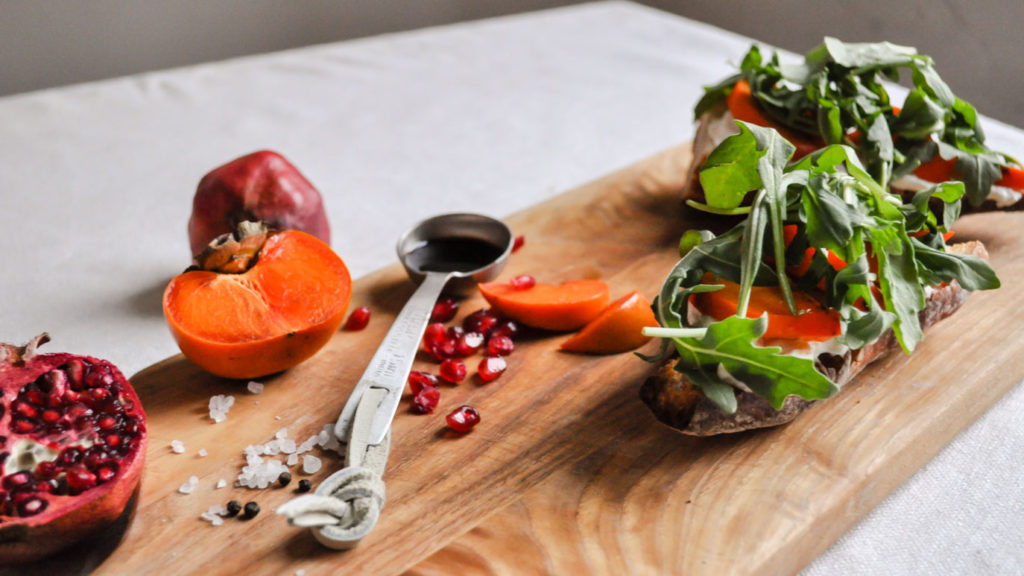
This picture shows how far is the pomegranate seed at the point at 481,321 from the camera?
7.14 feet

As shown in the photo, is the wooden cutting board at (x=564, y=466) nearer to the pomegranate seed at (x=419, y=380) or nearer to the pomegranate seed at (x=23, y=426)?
the pomegranate seed at (x=419, y=380)

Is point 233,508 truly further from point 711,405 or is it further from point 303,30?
point 303,30

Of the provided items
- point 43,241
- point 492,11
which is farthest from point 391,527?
point 492,11

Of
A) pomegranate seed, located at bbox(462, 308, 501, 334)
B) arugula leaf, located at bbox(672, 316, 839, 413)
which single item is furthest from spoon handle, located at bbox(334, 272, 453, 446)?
arugula leaf, located at bbox(672, 316, 839, 413)

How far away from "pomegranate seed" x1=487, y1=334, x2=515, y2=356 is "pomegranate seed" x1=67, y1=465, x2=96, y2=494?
0.91 m

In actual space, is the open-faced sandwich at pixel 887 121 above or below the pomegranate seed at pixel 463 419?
above

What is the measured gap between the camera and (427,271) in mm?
2344

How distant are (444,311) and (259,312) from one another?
509 millimetres

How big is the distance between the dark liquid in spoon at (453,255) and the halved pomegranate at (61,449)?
0.91 meters

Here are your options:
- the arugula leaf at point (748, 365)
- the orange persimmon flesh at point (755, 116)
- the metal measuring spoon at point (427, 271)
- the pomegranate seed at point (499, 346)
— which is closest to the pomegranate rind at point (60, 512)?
the metal measuring spoon at point (427, 271)

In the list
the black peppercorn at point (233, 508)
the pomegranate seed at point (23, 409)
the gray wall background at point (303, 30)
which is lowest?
the gray wall background at point (303, 30)

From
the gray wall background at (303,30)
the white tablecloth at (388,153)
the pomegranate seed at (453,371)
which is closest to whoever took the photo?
the white tablecloth at (388,153)

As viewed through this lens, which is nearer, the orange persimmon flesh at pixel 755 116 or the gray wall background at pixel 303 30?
the orange persimmon flesh at pixel 755 116

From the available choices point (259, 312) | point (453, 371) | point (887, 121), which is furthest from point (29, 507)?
point (887, 121)
